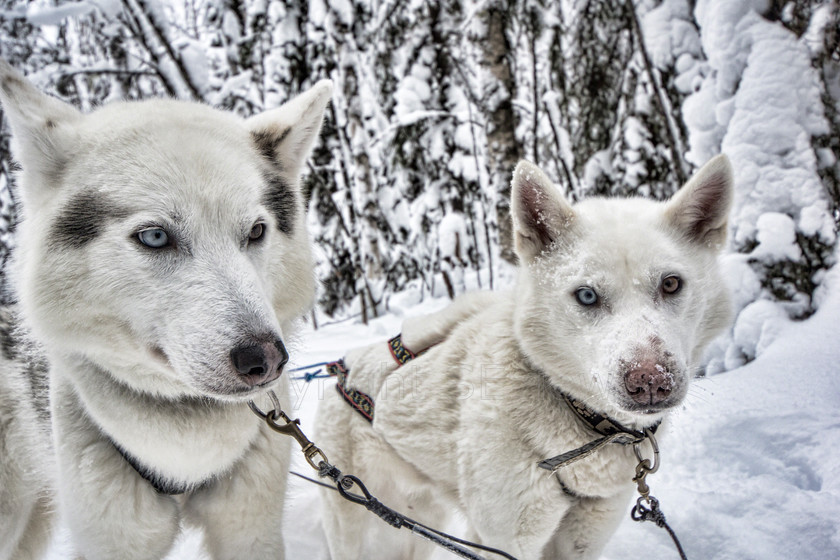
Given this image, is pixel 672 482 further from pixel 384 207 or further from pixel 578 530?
pixel 384 207

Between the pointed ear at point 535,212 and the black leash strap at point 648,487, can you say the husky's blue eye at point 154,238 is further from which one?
the black leash strap at point 648,487

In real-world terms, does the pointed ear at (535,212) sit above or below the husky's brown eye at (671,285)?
above

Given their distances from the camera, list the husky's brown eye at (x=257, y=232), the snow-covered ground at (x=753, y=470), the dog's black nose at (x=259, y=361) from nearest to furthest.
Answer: the dog's black nose at (x=259, y=361) → the husky's brown eye at (x=257, y=232) → the snow-covered ground at (x=753, y=470)

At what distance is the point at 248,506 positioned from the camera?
76.7 inches

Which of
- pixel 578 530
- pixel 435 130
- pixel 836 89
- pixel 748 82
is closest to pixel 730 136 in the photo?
pixel 748 82

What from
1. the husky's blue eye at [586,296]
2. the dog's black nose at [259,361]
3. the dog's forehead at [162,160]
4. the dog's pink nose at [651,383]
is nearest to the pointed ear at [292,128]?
the dog's forehead at [162,160]

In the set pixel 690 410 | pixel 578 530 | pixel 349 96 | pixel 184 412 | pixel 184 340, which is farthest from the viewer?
pixel 349 96

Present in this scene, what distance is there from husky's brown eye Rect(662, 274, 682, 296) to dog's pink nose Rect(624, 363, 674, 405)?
436mm

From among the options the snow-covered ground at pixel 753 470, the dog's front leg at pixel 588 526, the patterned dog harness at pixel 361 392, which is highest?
the patterned dog harness at pixel 361 392

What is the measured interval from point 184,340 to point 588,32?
8314mm

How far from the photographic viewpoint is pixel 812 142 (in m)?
4.11

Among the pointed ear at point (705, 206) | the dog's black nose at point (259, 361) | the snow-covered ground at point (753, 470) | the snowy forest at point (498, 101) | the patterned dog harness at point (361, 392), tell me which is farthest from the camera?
the snowy forest at point (498, 101)

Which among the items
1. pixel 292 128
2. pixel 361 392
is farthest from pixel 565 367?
pixel 292 128

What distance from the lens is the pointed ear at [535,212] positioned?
7.36 ft
